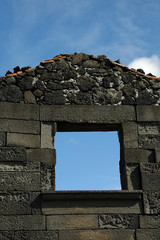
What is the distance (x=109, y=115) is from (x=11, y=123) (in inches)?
66.3

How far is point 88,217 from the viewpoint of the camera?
21.0 ft

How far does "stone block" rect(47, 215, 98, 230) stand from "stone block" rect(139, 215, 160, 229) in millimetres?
723

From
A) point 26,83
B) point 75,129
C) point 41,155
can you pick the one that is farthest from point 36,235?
point 26,83

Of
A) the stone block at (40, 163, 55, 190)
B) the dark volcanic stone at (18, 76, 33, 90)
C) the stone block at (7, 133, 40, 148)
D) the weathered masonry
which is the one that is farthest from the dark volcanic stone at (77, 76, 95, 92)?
the stone block at (40, 163, 55, 190)

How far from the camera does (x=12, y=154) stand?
22.0 ft

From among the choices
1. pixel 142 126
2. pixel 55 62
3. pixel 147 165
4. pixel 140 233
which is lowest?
pixel 140 233

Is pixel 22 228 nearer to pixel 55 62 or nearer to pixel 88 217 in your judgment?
pixel 88 217

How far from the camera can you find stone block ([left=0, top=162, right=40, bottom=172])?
6.63 m

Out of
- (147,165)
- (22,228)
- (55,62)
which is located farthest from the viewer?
(55,62)

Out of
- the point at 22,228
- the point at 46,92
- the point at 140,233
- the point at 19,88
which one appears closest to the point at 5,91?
the point at 19,88

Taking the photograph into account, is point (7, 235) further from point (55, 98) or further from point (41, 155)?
point (55, 98)

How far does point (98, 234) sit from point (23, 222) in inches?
45.1

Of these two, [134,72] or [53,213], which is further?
[134,72]

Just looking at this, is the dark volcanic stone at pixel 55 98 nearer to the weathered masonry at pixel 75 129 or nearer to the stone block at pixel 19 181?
the weathered masonry at pixel 75 129
